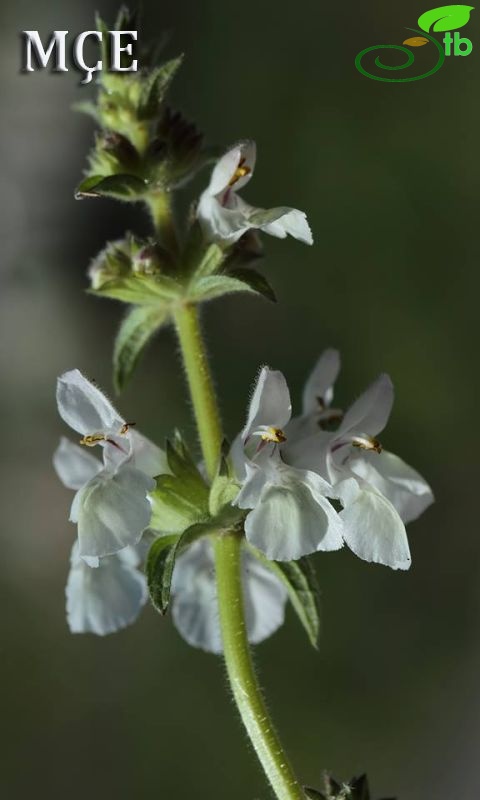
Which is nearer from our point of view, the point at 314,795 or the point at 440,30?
the point at 314,795

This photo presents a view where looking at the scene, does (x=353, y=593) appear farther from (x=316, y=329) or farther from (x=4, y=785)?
(x=4, y=785)

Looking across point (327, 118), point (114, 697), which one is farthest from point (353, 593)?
point (327, 118)

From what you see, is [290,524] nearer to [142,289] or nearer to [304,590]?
[304,590]

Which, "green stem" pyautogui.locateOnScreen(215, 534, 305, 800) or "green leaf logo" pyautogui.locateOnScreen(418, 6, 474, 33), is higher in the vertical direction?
"green leaf logo" pyautogui.locateOnScreen(418, 6, 474, 33)

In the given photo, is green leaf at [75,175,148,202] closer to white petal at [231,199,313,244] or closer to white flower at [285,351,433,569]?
white petal at [231,199,313,244]

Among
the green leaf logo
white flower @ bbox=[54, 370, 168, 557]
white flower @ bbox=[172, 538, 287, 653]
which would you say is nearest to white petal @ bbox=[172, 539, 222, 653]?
white flower @ bbox=[172, 538, 287, 653]

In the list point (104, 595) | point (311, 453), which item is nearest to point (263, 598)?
point (104, 595)
